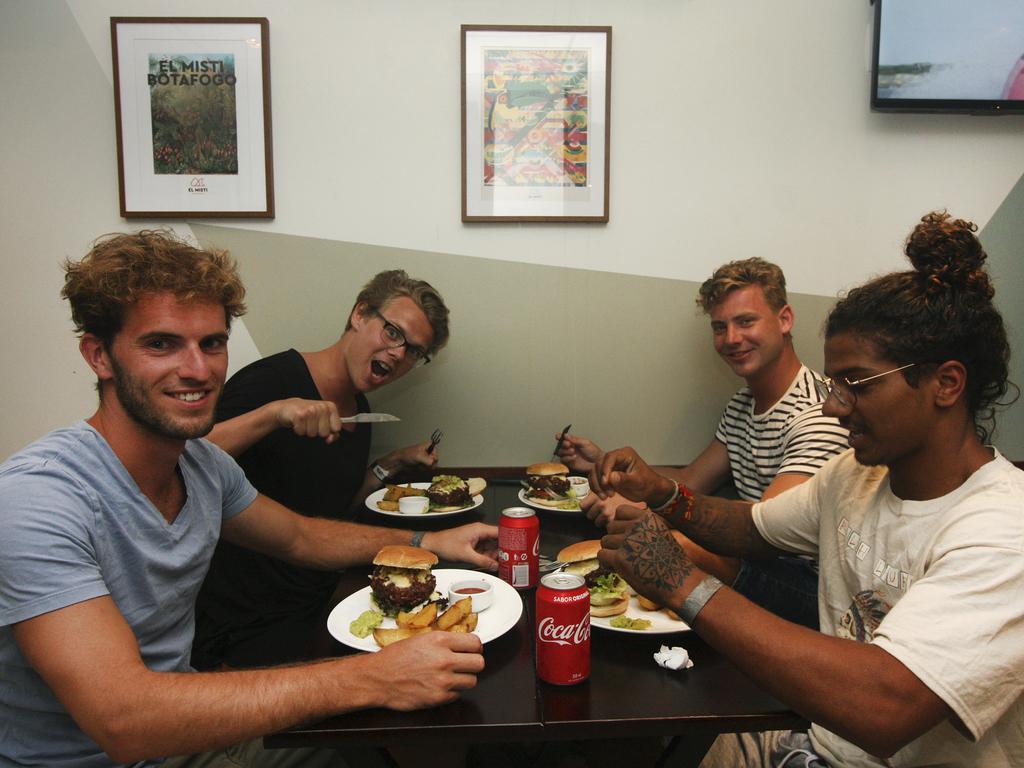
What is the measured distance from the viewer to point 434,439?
2725mm

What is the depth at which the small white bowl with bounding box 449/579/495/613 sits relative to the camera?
142cm

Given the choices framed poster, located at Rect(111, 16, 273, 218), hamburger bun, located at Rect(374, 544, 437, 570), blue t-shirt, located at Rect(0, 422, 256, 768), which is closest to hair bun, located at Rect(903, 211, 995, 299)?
hamburger bun, located at Rect(374, 544, 437, 570)

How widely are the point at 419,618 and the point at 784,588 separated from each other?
1.08 meters

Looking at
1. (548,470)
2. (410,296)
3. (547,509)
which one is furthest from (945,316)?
(410,296)

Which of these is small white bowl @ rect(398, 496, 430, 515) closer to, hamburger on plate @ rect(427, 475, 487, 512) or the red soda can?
hamburger on plate @ rect(427, 475, 487, 512)

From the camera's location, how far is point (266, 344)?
2.73 meters

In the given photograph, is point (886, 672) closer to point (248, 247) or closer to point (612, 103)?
point (612, 103)

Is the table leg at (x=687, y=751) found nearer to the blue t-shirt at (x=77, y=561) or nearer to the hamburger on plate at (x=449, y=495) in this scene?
the blue t-shirt at (x=77, y=561)

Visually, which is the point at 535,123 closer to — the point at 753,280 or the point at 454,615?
the point at 753,280

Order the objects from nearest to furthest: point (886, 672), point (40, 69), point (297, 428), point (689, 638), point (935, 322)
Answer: point (886, 672)
point (935, 322)
point (689, 638)
point (297, 428)
point (40, 69)

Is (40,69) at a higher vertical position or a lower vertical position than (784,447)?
higher

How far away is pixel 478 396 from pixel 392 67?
1320 millimetres

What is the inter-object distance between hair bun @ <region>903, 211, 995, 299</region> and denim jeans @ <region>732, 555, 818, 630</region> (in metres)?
0.96

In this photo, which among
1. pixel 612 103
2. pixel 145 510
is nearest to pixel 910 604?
pixel 145 510
